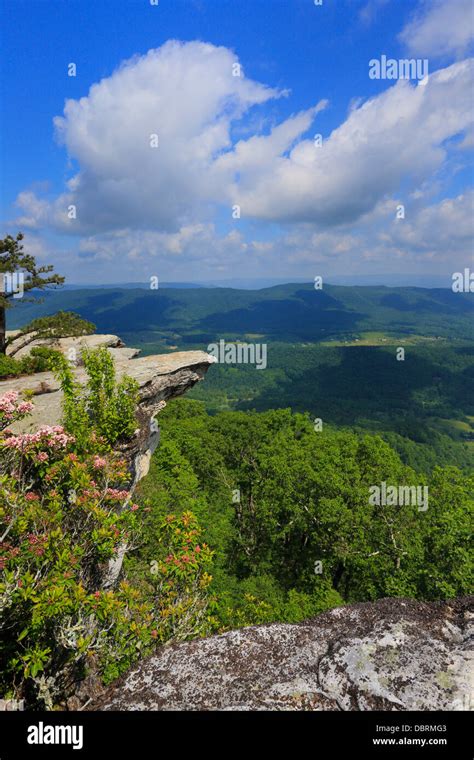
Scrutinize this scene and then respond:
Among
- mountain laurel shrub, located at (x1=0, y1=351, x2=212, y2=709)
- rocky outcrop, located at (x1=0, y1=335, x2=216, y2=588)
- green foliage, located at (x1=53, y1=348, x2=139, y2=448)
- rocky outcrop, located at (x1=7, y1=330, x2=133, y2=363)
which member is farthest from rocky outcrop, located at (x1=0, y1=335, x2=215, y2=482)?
rocky outcrop, located at (x1=7, y1=330, x2=133, y2=363)

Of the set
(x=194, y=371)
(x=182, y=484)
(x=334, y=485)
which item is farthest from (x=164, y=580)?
(x=334, y=485)

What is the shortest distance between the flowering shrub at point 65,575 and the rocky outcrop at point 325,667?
5.19 ft

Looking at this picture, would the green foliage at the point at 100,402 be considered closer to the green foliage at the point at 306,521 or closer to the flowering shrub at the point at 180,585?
the flowering shrub at the point at 180,585

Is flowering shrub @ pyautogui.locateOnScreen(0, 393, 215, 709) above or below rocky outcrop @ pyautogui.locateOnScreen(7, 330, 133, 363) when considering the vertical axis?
below

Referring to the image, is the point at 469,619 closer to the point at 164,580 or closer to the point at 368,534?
the point at 164,580

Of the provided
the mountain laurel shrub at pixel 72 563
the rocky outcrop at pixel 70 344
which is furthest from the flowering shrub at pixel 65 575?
the rocky outcrop at pixel 70 344

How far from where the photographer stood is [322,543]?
84.6ft

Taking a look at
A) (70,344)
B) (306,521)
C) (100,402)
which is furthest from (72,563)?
(70,344)

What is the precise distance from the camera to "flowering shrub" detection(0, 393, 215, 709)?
6711 millimetres

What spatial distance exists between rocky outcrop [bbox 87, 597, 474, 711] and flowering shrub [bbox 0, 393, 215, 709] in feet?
5.19

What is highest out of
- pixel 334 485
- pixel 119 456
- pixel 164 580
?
pixel 119 456

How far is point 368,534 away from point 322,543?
3.25 meters

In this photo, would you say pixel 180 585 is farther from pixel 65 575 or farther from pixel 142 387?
pixel 142 387

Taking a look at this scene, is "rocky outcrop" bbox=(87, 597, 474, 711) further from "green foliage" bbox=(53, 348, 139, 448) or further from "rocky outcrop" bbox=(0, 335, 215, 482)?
"rocky outcrop" bbox=(0, 335, 215, 482)
